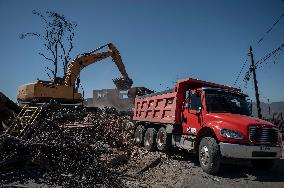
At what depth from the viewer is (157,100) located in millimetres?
11750

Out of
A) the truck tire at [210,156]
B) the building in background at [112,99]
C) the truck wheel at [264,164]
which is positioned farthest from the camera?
the building in background at [112,99]

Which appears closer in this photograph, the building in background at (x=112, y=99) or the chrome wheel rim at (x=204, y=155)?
the chrome wheel rim at (x=204, y=155)

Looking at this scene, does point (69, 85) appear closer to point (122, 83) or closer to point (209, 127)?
point (122, 83)

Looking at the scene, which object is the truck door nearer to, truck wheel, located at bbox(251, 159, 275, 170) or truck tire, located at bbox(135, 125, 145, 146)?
truck wheel, located at bbox(251, 159, 275, 170)

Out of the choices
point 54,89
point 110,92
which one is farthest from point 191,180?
point 110,92

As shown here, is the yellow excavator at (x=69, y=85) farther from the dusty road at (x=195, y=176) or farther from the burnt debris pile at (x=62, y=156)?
the dusty road at (x=195, y=176)

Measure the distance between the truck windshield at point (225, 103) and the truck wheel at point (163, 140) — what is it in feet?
7.63

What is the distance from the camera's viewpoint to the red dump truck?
737 cm

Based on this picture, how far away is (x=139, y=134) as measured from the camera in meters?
13.1

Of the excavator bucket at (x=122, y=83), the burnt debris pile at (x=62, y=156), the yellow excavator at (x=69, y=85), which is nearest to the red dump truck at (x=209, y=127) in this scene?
the burnt debris pile at (x=62, y=156)

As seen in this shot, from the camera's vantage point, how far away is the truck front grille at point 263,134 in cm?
739

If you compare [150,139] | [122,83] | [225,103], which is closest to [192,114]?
[225,103]

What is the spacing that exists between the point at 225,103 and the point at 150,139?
13.0 feet

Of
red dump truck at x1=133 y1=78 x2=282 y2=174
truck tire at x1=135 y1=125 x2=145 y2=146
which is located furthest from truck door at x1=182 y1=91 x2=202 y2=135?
truck tire at x1=135 y1=125 x2=145 y2=146
